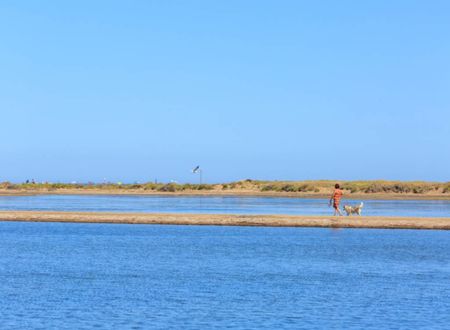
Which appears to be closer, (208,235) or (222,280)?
(222,280)

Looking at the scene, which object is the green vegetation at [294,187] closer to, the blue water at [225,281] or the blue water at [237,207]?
the blue water at [237,207]

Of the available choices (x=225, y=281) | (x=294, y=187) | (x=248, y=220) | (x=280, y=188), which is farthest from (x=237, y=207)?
(x=294, y=187)

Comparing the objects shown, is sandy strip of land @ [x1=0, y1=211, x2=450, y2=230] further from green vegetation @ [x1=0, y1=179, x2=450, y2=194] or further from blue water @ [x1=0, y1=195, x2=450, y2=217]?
green vegetation @ [x1=0, y1=179, x2=450, y2=194]

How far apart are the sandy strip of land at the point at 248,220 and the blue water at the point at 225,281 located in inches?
28.0

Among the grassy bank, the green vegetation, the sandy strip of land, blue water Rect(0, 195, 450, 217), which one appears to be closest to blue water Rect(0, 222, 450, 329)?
the sandy strip of land

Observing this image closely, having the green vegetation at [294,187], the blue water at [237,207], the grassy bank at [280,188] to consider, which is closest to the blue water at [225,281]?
the blue water at [237,207]

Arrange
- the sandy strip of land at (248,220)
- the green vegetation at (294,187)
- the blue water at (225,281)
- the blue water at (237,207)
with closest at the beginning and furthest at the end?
the blue water at (225,281)
the sandy strip of land at (248,220)
the blue water at (237,207)
the green vegetation at (294,187)

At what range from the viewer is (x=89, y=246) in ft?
138

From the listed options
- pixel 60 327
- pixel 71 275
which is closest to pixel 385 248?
pixel 71 275

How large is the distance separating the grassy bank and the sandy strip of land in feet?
196

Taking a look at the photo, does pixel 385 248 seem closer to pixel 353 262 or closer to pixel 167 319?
pixel 353 262

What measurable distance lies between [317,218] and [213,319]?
25.8 m

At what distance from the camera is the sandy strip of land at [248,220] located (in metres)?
46.7

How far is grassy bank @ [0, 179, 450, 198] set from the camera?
373 feet
